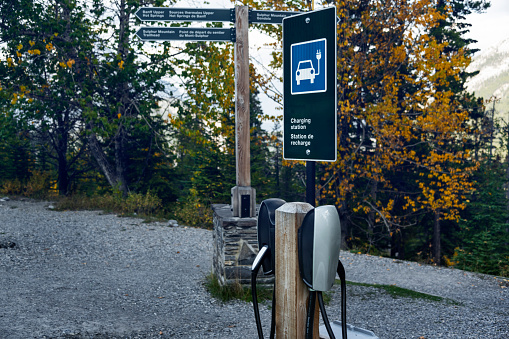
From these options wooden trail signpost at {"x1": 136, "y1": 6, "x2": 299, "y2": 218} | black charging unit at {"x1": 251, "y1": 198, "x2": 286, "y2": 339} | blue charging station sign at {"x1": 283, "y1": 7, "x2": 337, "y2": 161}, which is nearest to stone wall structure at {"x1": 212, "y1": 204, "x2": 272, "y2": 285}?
wooden trail signpost at {"x1": 136, "y1": 6, "x2": 299, "y2": 218}

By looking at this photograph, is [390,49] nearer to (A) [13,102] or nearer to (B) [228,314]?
(B) [228,314]

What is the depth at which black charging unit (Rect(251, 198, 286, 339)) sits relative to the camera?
2.36 m

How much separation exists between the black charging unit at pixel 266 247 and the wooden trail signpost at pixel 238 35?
3649mm

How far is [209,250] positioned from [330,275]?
25.5 ft

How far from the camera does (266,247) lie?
241cm

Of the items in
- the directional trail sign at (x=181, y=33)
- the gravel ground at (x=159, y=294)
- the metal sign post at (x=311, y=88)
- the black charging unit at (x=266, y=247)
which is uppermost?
the directional trail sign at (x=181, y=33)

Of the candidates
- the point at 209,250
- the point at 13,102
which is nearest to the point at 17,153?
the point at 13,102

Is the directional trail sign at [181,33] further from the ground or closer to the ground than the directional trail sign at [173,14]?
closer to the ground

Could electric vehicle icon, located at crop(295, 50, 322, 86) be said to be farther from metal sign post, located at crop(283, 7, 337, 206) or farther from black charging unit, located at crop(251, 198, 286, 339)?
black charging unit, located at crop(251, 198, 286, 339)

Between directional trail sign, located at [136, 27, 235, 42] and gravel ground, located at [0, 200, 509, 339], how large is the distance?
3607mm

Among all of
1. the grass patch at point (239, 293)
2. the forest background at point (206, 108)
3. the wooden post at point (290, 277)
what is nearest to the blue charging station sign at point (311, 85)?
the wooden post at point (290, 277)

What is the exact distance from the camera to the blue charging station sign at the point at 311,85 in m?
3.44

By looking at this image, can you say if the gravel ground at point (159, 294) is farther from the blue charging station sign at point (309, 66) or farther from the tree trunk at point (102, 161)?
the tree trunk at point (102, 161)

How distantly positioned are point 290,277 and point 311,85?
1835 millimetres
